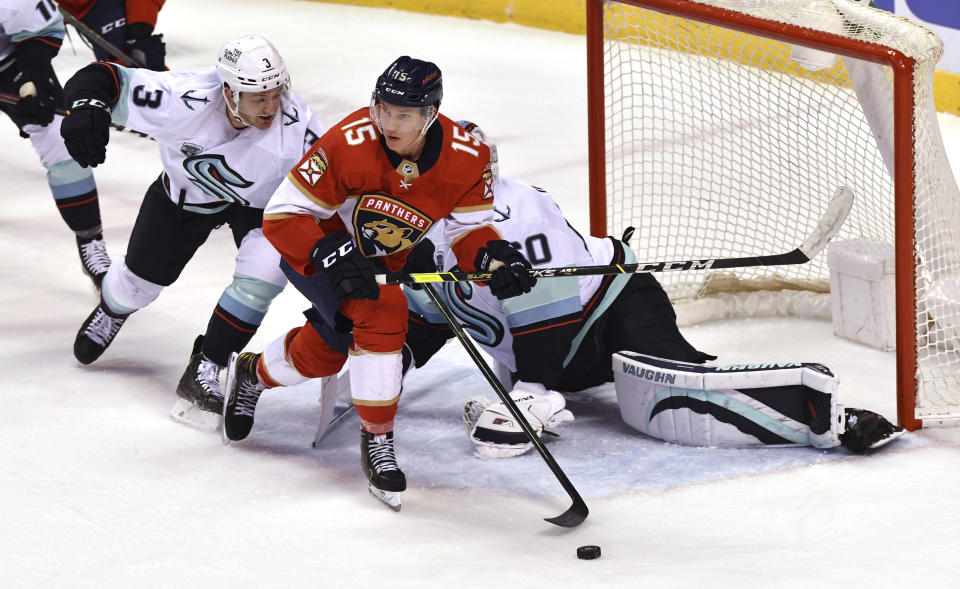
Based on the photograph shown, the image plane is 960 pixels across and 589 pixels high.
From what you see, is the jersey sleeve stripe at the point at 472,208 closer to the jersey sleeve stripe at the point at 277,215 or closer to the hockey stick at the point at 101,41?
the jersey sleeve stripe at the point at 277,215

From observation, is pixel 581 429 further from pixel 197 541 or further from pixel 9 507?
pixel 9 507

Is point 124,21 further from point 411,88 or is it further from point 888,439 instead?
point 888,439

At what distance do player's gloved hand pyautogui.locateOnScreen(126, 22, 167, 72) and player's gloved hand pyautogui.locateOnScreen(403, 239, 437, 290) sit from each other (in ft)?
5.05

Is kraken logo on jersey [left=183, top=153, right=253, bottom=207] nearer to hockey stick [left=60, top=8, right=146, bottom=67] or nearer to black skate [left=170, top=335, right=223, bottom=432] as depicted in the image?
black skate [left=170, top=335, right=223, bottom=432]

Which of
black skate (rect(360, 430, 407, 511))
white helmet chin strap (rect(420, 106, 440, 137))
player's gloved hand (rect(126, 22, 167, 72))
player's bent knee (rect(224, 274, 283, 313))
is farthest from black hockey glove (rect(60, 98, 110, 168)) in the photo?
player's gloved hand (rect(126, 22, 167, 72))

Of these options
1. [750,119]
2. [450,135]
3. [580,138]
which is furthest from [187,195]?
[580,138]

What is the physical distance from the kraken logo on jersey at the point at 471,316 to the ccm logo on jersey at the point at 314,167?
1.85 ft

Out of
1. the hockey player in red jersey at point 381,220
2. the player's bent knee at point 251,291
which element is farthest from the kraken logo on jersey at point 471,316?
the player's bent knee at point 251,291

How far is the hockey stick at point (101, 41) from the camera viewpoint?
406cm

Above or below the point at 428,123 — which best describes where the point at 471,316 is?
below

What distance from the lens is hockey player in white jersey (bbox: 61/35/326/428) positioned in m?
2.92

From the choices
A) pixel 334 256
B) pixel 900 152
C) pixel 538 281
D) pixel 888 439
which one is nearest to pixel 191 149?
pixel 334 256

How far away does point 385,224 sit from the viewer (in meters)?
2.68

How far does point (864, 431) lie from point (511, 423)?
0.77 meters
